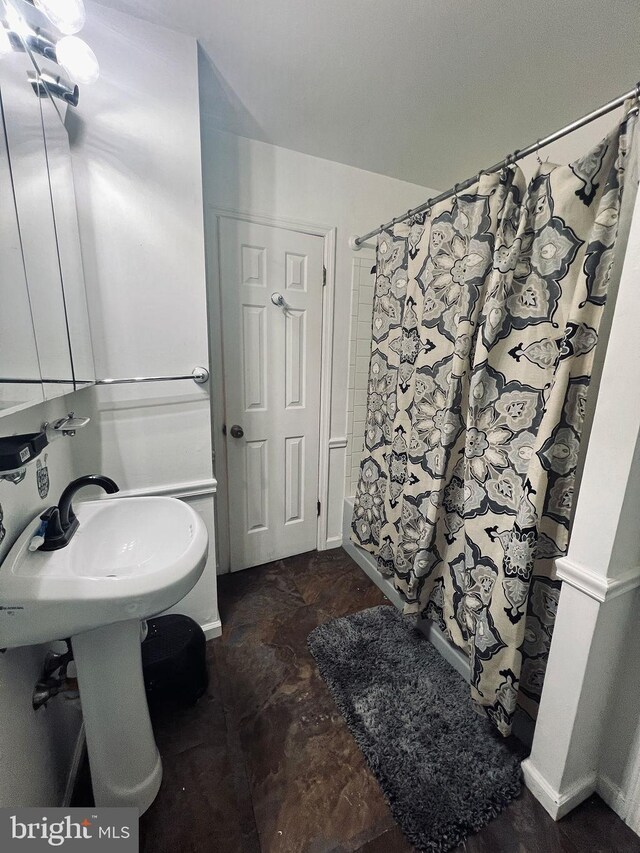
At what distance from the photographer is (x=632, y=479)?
0.78 metres

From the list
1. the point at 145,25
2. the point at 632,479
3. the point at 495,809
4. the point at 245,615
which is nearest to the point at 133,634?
the point at 245,615

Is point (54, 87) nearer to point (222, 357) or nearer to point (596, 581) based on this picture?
point (222, 357)

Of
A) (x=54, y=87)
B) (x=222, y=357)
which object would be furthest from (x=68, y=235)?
(x=222, y=357)

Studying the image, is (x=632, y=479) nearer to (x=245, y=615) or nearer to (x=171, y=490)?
(x=171, y=490)

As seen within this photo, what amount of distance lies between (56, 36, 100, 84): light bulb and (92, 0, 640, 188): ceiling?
355 mm

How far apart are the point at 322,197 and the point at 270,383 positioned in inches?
41.1

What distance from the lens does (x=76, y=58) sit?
87 cm

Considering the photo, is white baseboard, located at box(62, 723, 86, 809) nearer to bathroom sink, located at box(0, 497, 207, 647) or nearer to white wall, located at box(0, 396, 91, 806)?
white wall, located at box(0, 396, 91, 806)

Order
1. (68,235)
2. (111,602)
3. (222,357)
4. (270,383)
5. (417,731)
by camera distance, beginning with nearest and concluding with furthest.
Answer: (111,602)
(68,235)
(417,731)
(222,357)
(270,383)

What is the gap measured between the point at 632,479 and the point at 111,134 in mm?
1809

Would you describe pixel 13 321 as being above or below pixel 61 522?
above

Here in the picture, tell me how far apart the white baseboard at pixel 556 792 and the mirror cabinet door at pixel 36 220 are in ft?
5.75

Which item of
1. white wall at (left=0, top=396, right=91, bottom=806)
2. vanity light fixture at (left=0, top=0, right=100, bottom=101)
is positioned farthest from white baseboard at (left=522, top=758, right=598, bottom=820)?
vanity light fixture at (left=0, top=0, right=100, bottom=101)

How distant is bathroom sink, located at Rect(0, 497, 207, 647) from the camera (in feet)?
2.16
